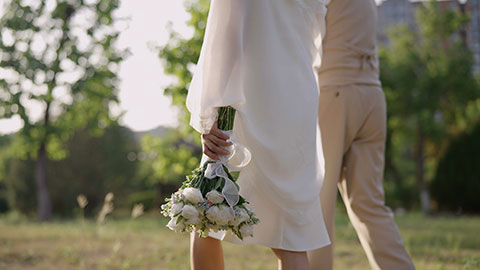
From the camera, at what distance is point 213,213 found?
6.12 feet

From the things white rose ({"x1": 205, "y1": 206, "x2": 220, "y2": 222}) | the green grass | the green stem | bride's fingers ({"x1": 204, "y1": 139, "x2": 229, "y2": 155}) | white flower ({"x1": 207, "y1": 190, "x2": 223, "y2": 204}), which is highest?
the green stem

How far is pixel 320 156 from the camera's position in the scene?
2.53m

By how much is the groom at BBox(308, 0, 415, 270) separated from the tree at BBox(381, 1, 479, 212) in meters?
16.3

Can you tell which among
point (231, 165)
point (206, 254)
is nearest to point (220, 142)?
point (231, 165)

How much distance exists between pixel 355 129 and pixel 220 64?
1.24 m

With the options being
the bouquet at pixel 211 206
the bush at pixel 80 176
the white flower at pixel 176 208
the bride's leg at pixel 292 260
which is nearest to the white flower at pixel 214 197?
the bouquet at pixel 211 206

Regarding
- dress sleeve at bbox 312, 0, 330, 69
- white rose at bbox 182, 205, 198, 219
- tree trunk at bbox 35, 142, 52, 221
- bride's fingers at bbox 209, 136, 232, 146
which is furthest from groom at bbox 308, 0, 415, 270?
tree trunk at bbox 35, 142, 52, 221

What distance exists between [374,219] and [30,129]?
54.9 ft

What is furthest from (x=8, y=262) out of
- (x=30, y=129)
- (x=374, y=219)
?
(x=30, y=129)

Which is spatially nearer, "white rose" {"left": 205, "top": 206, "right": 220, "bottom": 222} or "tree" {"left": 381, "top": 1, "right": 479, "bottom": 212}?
"white rose" {"left": 205, "top": 206, "right": 220, "bottom": 222}

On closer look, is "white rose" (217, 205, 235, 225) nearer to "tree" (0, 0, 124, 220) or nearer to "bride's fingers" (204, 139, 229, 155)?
"bride's fingers" (204, 139, 229, 155)

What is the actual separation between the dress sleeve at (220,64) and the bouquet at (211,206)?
0.67 feet

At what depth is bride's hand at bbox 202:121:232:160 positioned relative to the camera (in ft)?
6.71

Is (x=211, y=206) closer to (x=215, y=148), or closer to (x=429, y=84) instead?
(x=215, y=148)
